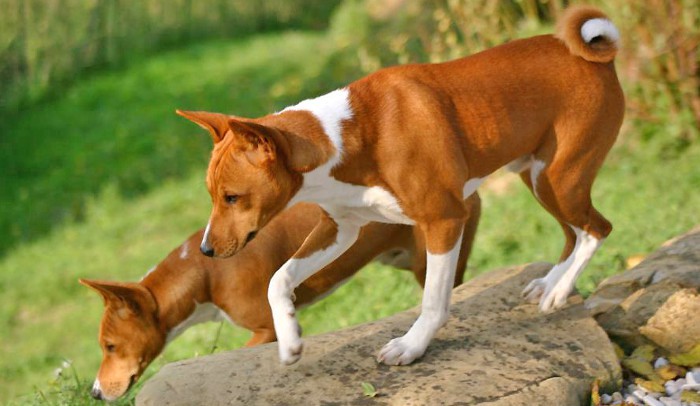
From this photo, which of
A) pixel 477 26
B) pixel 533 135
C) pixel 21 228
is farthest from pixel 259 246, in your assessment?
pixel 21 228

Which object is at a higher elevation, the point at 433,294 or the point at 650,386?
the point at 433,294

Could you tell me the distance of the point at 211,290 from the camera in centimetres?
546

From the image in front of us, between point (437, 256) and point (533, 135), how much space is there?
0.71 meters

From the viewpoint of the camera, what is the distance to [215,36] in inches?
643

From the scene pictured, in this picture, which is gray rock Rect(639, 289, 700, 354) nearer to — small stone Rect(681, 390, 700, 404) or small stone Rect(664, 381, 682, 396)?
small stone Rect(664, 381, 682, 396)

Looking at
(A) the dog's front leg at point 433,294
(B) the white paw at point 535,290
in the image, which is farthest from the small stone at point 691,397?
(A) the dog's front leg at point 433,294

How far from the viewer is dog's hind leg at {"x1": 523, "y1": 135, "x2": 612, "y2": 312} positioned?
14.6 feet

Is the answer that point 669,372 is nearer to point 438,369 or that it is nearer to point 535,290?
point 535,290

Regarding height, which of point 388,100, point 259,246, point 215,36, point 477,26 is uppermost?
point 388,100

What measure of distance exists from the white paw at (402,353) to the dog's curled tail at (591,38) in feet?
4.86

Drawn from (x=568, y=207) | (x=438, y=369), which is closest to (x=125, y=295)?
(x=438, y=369)

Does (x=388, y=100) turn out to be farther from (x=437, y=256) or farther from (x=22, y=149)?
(x=22, y=149)

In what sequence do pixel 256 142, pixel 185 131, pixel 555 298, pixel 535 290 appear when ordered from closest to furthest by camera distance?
1. pixel 256 142
2. pixel 555 298
3. pixel 535 290
4. pixel 185 131

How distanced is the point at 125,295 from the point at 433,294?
184cm
